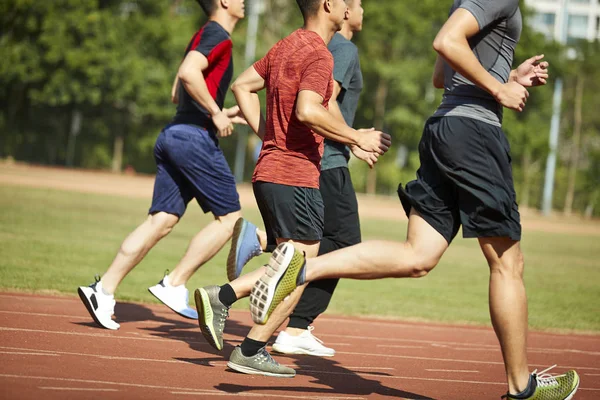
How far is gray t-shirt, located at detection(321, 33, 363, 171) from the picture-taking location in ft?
21.5

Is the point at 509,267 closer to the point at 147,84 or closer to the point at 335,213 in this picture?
the point at 335,213

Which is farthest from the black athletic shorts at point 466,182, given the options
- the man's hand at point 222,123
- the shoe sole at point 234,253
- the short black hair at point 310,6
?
the man's hand at point 222,123

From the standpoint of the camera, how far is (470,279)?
1362cm

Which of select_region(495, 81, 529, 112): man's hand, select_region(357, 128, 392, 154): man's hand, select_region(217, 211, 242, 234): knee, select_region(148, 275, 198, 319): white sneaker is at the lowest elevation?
select_region(148, 275, 198, 319): white sneaker


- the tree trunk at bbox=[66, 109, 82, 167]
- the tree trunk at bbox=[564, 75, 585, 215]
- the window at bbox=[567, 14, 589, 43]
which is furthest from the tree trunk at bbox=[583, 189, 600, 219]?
the window at bbox=[567, 14, 589, 43]

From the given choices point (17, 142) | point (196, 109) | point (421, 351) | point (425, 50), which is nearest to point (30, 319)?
point (196, 109)

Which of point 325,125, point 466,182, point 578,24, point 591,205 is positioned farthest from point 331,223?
point 578,24

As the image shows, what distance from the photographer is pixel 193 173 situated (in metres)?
6.96

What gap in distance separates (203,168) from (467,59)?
2864 mm

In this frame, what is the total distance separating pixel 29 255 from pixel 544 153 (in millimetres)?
39143

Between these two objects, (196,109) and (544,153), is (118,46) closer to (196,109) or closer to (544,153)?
(544,153)

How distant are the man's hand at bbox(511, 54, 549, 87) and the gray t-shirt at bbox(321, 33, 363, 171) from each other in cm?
171

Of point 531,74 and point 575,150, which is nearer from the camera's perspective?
point 531,74

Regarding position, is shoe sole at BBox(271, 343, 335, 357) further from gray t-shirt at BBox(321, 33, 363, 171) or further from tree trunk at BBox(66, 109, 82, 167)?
tree trunk at BBox(66, 109, 82, 167)
